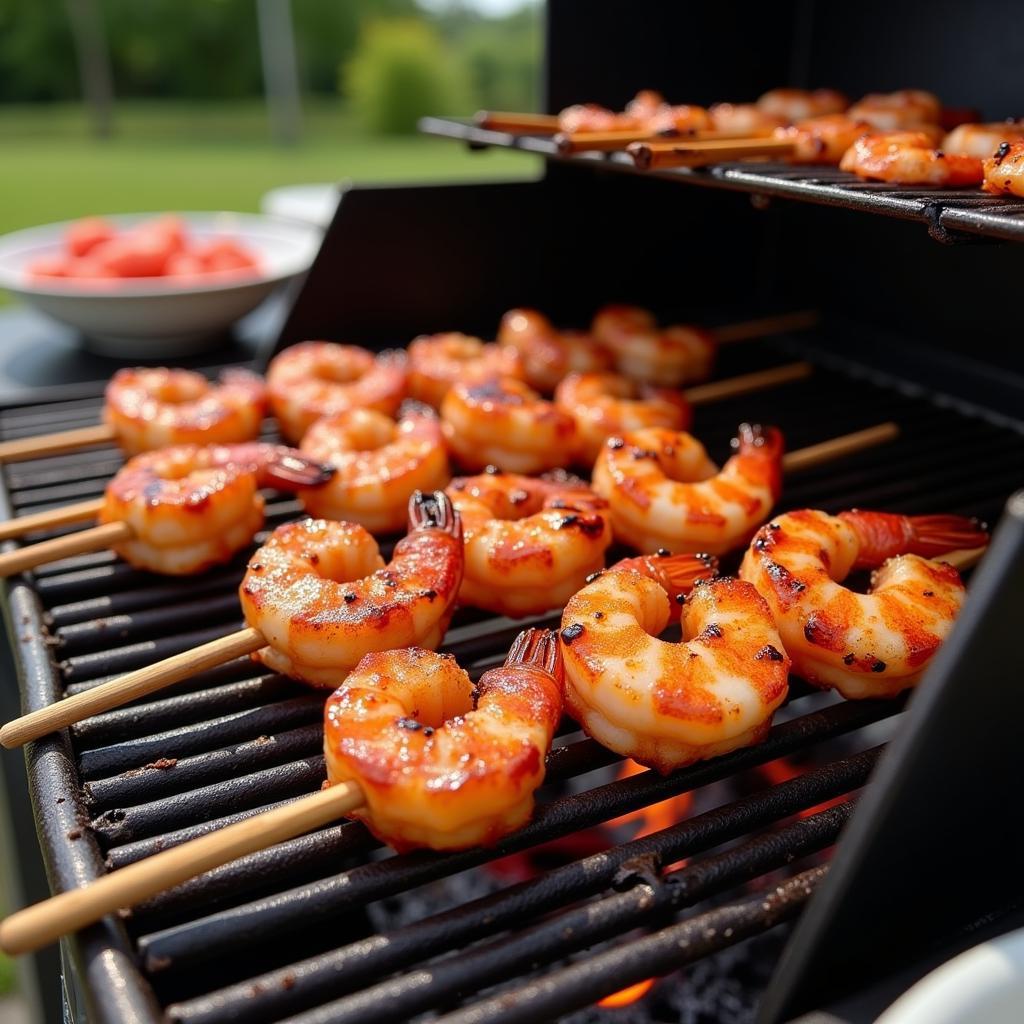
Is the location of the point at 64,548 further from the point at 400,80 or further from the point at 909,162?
the point at 400,80

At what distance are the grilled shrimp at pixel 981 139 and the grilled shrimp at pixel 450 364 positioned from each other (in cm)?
156

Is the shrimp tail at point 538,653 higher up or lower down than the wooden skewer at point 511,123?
lower down

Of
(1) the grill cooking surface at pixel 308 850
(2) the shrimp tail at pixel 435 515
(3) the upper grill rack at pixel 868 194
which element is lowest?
(1) the grill cooking surface at pixel 308 850

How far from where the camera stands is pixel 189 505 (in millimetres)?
2473

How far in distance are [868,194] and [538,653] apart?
3.88 feet

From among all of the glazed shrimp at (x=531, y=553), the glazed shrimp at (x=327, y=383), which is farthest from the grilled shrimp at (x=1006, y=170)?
the glazed shrimp at (x=327, y=383)

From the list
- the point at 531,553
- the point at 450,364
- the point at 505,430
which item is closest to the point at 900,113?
the point at 505,430

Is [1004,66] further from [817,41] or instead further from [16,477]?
[16,477]

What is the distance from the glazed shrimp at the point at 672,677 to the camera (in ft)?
5.64

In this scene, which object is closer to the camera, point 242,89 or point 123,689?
point 123,689

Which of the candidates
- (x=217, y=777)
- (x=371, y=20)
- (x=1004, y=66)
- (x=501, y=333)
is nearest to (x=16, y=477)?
(x=217, y=777)

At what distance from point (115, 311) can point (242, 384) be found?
2.94 ft

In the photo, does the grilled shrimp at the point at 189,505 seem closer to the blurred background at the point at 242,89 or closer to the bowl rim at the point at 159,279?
the bowl rim at the point at 159,279

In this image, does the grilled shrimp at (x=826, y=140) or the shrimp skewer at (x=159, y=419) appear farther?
the shrimp skewer at (x=159, y=419)
